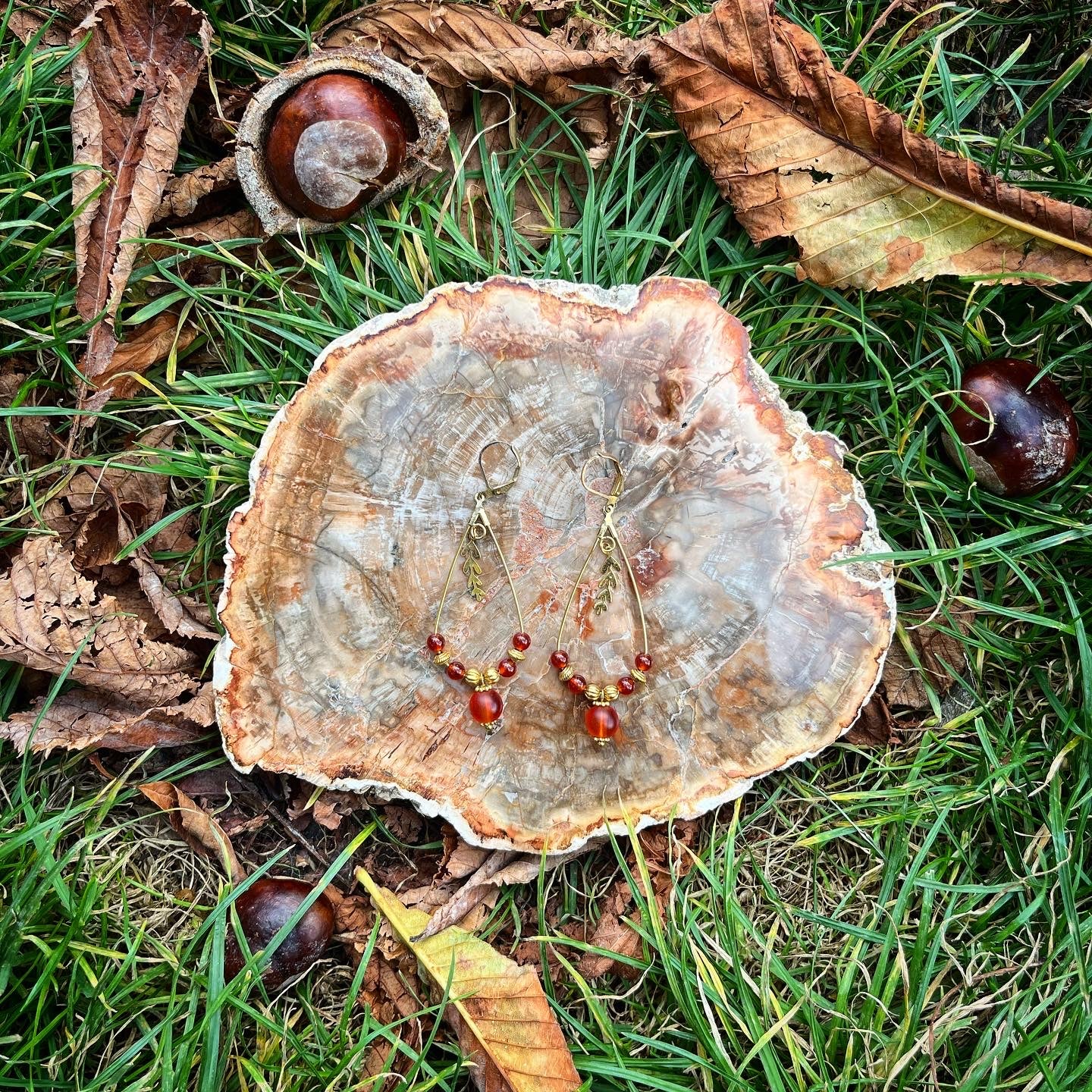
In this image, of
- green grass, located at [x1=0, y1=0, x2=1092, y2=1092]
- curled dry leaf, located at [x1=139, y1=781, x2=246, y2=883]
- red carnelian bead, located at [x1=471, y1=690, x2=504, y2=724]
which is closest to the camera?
red carnelian bead, located at [x1=471, y1=690, x2=504, y2=724]

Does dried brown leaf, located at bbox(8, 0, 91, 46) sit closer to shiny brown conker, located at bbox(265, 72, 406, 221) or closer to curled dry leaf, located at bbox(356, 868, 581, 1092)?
shiny brown conker, located at bbox(265, 72, 406, 221)

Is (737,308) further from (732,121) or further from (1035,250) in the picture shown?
(1035,250)

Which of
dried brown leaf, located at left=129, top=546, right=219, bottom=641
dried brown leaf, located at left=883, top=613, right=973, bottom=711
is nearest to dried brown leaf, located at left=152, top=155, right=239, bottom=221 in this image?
dried brown leaf, located at left=129, top=546, right=219, bottom=641

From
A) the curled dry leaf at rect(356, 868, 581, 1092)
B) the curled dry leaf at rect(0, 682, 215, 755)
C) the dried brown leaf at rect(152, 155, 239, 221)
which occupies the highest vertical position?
the dried brown leaf at rect(152, 155, 239, 221)

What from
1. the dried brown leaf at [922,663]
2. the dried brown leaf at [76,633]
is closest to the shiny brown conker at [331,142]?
the dried brown leaf at [76,633]

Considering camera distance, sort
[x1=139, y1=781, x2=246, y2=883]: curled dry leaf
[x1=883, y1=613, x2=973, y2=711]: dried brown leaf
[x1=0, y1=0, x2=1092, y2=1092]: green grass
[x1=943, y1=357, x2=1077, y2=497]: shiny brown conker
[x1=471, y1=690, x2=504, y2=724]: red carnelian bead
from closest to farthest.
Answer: [x1=471, y1=690, x2=504, y2=724]: red carnelian bead
[x1=0, y1=0, x2=1092, y2=1092]: green grass
[x1=139, y1=781, x2=246, y2=883]: curled dry leaf
[x1=943, y1=357, x2=1077, y2=497]: shiny brown conker
[x1=883, y1=613, x2=973, y2=711]: dried brown leaf
